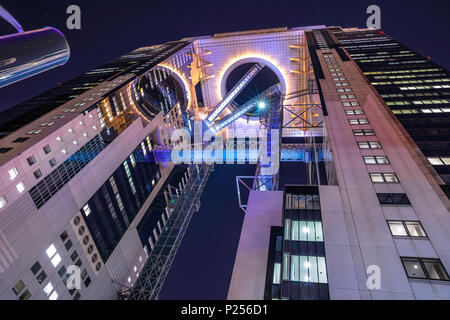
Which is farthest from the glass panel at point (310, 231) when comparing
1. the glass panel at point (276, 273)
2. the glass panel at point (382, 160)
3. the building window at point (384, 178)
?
the glass panel at point (382, 160)

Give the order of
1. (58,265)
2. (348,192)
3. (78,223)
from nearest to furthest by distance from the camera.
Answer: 1. (348,192)
2. (58,265)
3. (78,223)

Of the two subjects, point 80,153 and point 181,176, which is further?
point 181,176

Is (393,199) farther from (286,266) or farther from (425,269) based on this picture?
(286,266)

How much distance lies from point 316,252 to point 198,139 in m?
55.3

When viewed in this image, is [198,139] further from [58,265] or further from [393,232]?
[393,232]

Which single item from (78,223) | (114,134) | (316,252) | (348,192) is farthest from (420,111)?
(78,223)

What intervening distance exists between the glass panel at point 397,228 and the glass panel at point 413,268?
6.70 feet

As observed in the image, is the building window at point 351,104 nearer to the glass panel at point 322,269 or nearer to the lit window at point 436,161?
the lit window at point 436,161

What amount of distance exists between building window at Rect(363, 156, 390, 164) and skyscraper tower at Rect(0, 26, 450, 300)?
29cm

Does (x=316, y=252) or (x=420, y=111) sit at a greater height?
(x=420, y=111)

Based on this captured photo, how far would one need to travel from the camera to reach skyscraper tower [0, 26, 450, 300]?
15609 mm

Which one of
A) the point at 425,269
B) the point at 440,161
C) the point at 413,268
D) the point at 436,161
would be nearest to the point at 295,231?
the point at 413,268
